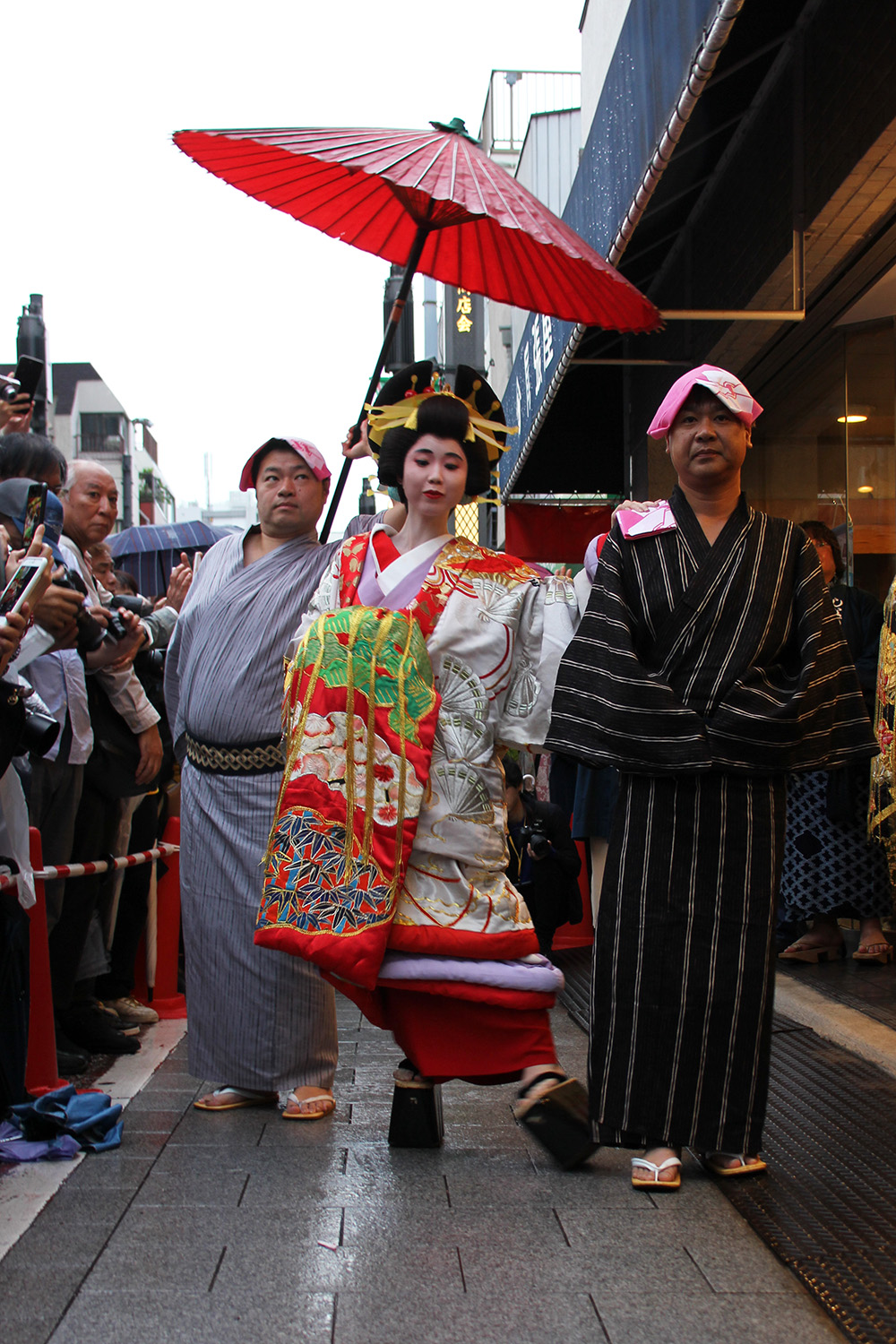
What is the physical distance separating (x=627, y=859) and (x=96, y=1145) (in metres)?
1.49

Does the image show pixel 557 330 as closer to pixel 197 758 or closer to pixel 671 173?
pixel 671 173

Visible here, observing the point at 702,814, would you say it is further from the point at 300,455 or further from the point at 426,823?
the point at 300,455

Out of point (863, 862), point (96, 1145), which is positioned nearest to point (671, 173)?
point (863, 862)

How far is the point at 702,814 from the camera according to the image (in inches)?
118

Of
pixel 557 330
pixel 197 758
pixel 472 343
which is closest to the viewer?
pixel 197 758

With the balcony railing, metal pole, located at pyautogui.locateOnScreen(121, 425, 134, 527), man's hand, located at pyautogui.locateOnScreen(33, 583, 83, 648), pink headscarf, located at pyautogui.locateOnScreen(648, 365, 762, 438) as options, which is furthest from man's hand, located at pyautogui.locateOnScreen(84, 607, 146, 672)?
metal pole, located at pyautogui.locateOnScreen(121, 425, 134, 527)

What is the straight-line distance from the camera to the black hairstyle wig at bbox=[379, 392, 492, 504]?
3.62m

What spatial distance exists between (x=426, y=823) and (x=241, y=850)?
2.58 ft

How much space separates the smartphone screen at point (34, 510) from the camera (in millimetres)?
3289

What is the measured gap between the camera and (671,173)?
6.44 metres

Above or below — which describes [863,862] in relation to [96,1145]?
above

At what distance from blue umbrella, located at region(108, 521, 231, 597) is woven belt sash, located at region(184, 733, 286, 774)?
173 inches

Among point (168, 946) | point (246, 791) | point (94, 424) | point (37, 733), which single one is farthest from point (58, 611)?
point (94, 424)

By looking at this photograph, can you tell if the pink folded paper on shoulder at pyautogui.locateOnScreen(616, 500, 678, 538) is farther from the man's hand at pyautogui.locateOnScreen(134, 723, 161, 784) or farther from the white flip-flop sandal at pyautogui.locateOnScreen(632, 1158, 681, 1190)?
the man's hand at pyautogui.locateOnScreen(134, 723, 161, 784)
